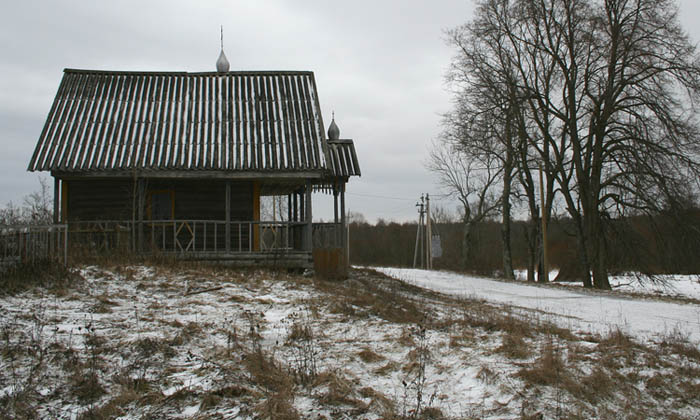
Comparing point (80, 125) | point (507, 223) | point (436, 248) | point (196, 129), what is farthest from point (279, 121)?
point (436, 248)

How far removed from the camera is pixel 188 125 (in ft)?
59.9

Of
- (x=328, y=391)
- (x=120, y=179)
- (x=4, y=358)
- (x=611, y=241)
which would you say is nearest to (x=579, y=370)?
(x=328, y=391)

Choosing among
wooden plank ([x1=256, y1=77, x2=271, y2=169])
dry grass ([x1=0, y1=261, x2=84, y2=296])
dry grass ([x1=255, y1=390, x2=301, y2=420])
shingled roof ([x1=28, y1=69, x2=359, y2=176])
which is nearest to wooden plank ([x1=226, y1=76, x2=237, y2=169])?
shingled roof ([x1=28, y1=69, x2=359, y2=176])

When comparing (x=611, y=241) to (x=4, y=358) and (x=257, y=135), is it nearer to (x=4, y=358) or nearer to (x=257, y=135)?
(x=257, y=135)

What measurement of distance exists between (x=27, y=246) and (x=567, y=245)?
36.0 metres

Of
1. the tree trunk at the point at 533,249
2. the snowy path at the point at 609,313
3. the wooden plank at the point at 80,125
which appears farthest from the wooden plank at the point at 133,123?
the tree trunk at the point at 533,249

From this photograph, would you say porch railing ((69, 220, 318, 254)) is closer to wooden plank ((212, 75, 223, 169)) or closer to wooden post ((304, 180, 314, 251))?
wooden post ((304, 180, 314, 251))

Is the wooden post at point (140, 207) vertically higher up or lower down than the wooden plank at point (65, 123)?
lower down

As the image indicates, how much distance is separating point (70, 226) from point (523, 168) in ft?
63.4

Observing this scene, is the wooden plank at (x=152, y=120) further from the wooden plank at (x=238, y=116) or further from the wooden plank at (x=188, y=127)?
the wooden plank at (x=238, y=116)

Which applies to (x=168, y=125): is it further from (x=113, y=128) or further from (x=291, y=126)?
(x=291, y=126)

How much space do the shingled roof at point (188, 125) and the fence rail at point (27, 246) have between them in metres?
5.52

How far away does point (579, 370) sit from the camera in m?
7.14

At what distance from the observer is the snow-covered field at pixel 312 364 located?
630cm
